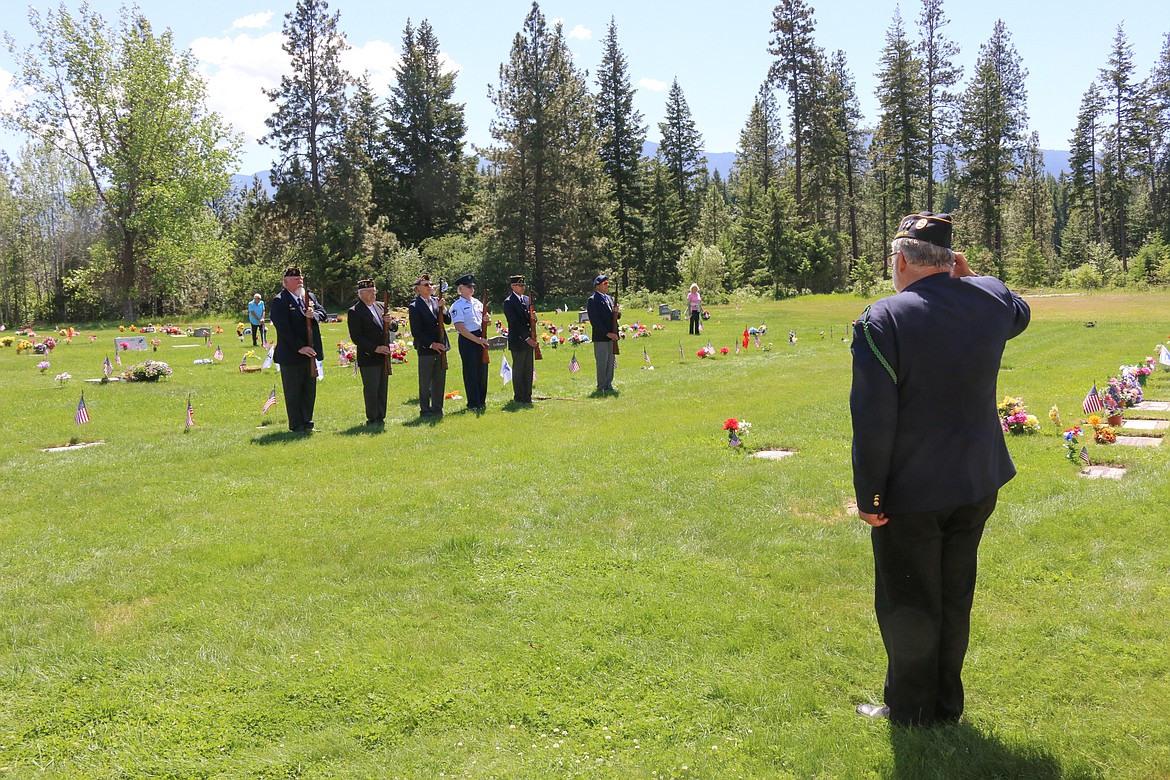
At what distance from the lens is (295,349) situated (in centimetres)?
1092

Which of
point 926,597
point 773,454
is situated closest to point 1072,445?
point 773,454

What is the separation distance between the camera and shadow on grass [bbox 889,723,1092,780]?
3.26m

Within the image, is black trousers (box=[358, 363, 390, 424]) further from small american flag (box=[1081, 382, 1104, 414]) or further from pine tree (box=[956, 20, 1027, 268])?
pine tree (box=[956, 20, 1027, 268])

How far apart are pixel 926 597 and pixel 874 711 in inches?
28.4

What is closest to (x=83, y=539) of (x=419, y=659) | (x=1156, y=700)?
(x=419, y=659)

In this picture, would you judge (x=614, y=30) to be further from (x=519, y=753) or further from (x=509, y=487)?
(x=519, y=753)

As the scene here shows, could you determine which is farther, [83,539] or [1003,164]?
[1003,164]

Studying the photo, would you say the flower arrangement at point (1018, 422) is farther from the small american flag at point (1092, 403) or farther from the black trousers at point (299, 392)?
the black trousers at point (299, 392)

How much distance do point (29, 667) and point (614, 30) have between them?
182 feet

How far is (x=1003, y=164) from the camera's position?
54.8 meters

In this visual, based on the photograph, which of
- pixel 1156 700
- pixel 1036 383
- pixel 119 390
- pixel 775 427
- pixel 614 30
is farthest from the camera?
pixel 614 30

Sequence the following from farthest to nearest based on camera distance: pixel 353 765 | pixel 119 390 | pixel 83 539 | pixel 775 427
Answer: pixel 119 390 → pixel 775 427 → pixel 83 539 → pixel 353 765

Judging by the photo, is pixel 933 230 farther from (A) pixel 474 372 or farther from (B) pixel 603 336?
(B) pixel 603 336

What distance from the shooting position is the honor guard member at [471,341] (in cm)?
1250
